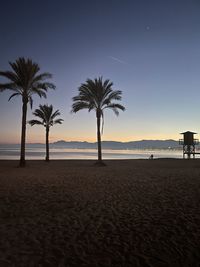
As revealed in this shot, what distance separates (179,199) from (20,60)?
58.7 feet

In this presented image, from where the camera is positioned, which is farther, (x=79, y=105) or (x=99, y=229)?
(x=79, y=105)

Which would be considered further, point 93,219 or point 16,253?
point 93,219

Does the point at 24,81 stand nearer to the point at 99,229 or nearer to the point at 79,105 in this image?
the point at 79,105

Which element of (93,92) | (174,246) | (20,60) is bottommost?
(174,246)

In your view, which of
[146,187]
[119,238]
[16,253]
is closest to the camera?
[16,253]

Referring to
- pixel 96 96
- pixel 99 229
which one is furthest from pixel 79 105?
pixel 99 229

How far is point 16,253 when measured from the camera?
3.88 metres

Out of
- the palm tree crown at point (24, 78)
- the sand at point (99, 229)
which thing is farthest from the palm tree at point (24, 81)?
the sand at point (99, 229)

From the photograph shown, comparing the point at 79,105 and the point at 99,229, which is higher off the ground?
the point at 79,105

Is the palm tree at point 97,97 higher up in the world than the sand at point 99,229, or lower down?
higher up

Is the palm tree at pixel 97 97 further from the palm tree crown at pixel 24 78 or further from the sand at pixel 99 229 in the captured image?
the sand at pixel 99 229

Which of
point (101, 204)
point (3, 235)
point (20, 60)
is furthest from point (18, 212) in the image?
point (20, 60)

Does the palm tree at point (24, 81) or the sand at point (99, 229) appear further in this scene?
the palm tree at point (24, 81)

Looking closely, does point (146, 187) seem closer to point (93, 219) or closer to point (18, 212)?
point (93, 219)
